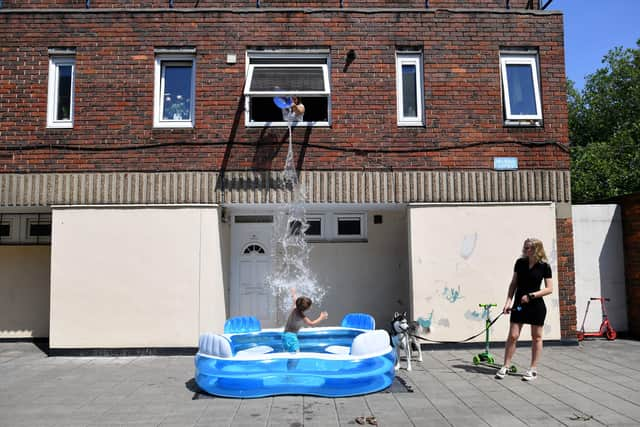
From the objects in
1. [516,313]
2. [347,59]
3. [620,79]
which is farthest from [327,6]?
[620,79]

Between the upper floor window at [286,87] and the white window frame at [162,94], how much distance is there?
3.32 ft

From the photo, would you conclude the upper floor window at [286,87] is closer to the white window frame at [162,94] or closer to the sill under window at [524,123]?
the white window frame at [162,94]

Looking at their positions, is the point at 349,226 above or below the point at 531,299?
above

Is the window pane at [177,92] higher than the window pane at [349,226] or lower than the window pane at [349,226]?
higher

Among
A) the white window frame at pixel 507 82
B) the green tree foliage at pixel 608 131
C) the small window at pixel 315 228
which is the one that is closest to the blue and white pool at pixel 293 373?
the small window at pixel 315 228

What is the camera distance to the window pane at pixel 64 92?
362 inches

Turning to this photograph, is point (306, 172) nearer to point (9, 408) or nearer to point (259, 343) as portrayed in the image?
point (259, 343)

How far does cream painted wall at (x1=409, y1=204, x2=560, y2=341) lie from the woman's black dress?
73.0 inches

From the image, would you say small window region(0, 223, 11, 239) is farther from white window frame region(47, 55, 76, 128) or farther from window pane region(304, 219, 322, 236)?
window pane region(304, 219, 322, 236)

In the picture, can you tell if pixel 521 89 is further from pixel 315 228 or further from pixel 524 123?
pixel 315 228

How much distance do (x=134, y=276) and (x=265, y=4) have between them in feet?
18.4

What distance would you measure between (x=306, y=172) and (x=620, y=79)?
2760cm

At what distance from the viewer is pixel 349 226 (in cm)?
1062

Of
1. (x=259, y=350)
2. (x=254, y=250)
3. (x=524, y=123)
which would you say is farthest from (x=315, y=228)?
(x=524, y=123)
